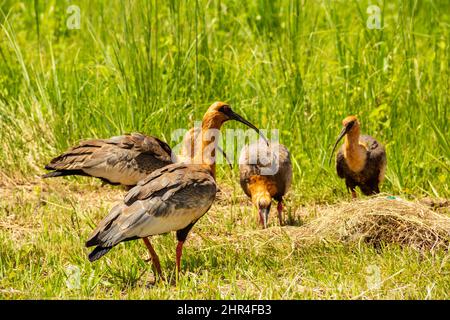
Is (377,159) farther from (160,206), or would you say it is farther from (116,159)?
(160,206)

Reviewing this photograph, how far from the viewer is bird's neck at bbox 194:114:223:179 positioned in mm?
6664

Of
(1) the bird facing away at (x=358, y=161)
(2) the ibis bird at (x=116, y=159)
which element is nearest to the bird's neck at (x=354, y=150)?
(1) the bird facing away at (x=358, y=161)

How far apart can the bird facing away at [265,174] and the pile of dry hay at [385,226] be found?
1.90ft

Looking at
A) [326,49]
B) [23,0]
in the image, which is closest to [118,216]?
[326,49]

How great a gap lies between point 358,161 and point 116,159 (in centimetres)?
200

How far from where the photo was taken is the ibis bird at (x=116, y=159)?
722 centimetres

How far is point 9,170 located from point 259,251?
275 centimetres

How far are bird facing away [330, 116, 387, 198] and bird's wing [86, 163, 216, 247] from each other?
1745 mm

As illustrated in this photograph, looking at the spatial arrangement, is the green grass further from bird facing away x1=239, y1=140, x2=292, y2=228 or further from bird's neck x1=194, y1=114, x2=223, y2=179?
bird's neck x1=194, y1=114, x2=223, y2=179

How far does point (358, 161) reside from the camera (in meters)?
7.70

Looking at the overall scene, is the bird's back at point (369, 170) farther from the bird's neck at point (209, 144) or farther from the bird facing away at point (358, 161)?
the bird's neck at point (209, 144)

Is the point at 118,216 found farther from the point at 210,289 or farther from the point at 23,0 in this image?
the point at 23,0

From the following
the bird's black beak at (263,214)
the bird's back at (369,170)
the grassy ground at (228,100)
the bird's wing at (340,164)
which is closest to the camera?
the grassy ground at (228,100)

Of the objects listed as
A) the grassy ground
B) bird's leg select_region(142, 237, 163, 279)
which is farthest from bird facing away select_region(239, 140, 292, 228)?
bird's leg select_region(142, 237, 163, 279)
